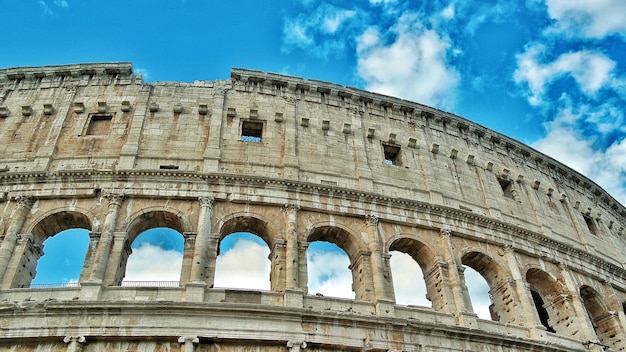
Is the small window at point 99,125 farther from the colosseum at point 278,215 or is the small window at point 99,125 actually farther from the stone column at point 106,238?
the stone column at point 106,238

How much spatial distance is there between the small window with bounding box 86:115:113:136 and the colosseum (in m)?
0.05

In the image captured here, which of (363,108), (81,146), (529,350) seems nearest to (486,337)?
(529,350)

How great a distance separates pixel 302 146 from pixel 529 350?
9.32 m

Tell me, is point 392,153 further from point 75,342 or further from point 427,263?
point 75,342

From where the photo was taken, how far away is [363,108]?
63.5 feet

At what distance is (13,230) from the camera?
525 inches

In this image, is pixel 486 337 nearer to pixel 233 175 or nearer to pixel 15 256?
pixel 233 175

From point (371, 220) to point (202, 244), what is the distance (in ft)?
16.8

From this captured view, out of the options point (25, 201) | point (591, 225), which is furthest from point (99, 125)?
point (591, 225)

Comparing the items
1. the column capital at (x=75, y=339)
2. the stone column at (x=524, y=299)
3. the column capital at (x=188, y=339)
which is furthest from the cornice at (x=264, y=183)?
the column capital at (x=188, y=339)

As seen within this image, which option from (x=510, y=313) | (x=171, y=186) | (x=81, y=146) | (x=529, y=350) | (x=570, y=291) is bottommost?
(x=529, y=350)

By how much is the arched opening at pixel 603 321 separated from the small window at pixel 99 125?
692 inches

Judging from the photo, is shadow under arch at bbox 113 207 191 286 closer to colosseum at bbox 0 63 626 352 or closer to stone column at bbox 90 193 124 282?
colosseum at bbox 0 63 626 352

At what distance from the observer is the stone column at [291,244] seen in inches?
510
